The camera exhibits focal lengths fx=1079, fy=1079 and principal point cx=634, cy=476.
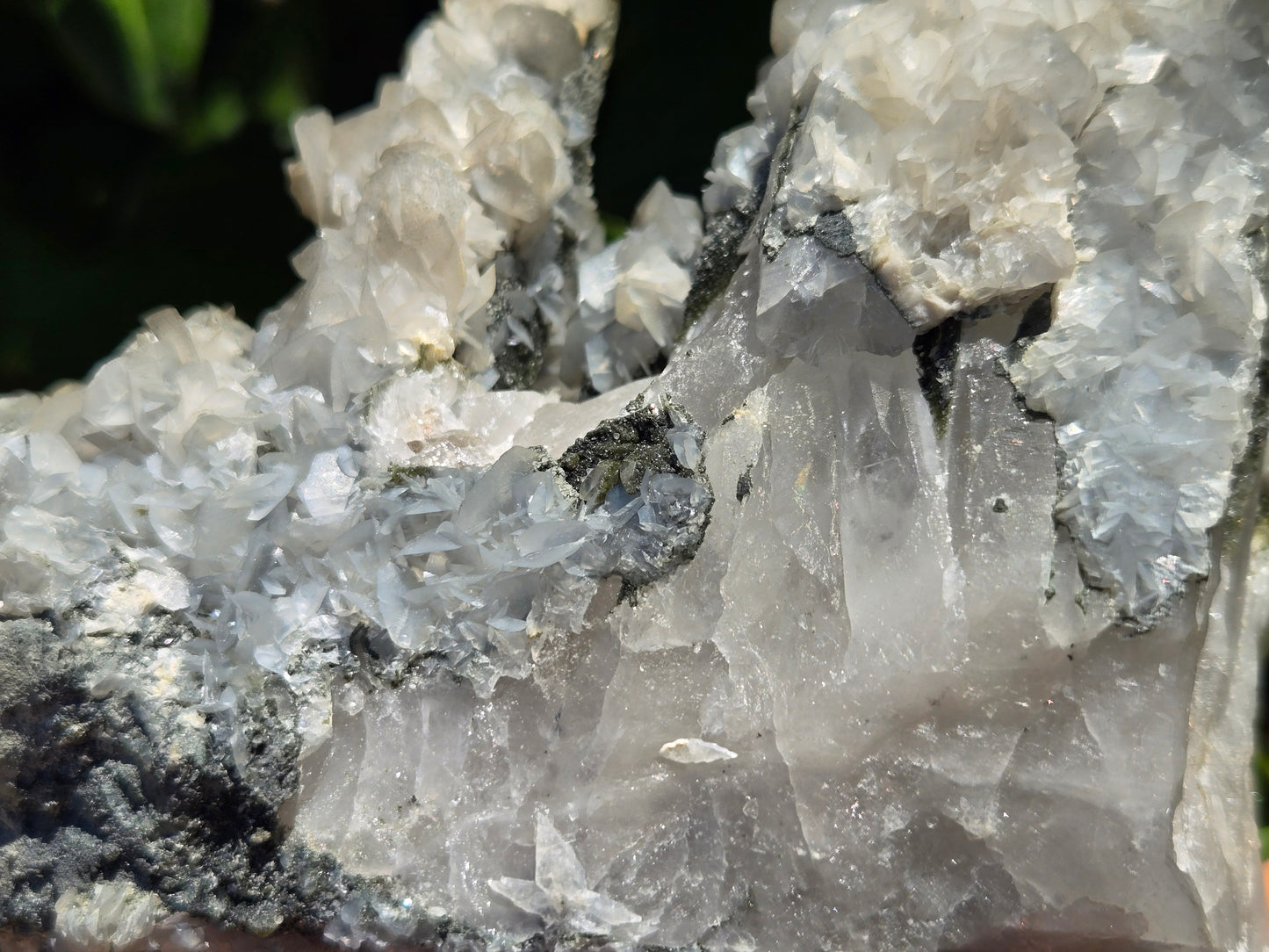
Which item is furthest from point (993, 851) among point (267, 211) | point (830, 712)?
point (267, 211)

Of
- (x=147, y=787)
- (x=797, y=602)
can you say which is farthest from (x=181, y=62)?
(x=797, y=602)

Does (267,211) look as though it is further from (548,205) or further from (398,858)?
(398,858)

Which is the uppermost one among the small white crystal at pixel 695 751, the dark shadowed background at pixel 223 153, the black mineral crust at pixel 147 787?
the dark shadowed background at pixel 223 153

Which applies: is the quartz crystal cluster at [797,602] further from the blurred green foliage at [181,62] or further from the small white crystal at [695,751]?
the blurred green foliage at [181,62]

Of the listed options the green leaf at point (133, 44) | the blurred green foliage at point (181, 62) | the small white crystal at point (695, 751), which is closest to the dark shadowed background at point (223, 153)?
the blurred green foliage at point (181, 62)

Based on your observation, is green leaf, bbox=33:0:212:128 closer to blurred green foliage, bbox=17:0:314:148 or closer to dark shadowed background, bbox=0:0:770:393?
blurred green foliage, bbox=17:0:314:148

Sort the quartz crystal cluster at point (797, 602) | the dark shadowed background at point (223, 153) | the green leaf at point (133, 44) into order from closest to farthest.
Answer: the quartz crystal cluster at point (797, 602), the green leaf at point (133, 44), the dark shadowed background at point (223, 153)

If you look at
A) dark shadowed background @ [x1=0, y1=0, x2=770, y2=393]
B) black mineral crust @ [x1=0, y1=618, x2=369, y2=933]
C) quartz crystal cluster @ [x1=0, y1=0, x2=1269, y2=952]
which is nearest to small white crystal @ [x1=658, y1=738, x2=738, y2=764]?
quartz crystal cluster @ [x1=0, y1=0, x2=1269, y2=952]

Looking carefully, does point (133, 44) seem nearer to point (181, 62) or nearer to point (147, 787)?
point (181, 62)
